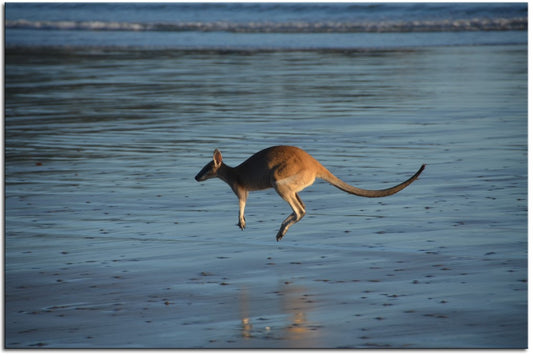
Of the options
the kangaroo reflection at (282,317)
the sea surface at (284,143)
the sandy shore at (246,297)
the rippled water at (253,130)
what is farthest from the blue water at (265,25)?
the kangaroo reflection at (282,317)

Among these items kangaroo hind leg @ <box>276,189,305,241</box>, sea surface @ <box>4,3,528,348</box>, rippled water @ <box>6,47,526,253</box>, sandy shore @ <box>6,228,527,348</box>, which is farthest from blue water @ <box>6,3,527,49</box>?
sandy shore @ <box>6,228,527,348</box>

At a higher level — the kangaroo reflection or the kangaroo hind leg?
the kangaroo hind leg

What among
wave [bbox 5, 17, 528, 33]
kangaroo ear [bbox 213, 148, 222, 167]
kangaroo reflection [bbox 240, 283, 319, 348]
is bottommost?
kangaroo reflection [bbox 240, 283, 319, 348]

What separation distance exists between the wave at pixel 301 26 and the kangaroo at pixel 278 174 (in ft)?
68.2

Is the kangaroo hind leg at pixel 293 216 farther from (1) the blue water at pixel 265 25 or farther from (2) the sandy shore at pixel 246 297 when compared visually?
(1) the blue water at pixel 265 25

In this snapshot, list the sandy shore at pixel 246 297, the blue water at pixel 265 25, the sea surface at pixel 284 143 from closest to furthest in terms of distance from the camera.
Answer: the sandy shore at pixel 246 297 → the sea surface at pixel 284 143 → the blue water at pixel 265 25

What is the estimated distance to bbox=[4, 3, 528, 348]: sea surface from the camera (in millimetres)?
6746

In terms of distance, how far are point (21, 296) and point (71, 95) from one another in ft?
34.1

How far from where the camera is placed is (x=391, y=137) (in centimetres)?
1124

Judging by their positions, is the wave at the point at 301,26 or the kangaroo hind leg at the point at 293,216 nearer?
the kangaroo hind leg at the point at 293,216

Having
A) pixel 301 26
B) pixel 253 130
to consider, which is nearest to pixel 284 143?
pixel 253 130

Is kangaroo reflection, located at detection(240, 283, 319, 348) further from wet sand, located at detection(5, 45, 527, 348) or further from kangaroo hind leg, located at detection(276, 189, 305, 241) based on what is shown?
kangaroo hind leg, located at detection(276, 189, 305, 241)

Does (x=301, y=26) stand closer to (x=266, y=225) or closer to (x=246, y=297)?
(x=266, y=225)

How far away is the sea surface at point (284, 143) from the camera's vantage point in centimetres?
675
